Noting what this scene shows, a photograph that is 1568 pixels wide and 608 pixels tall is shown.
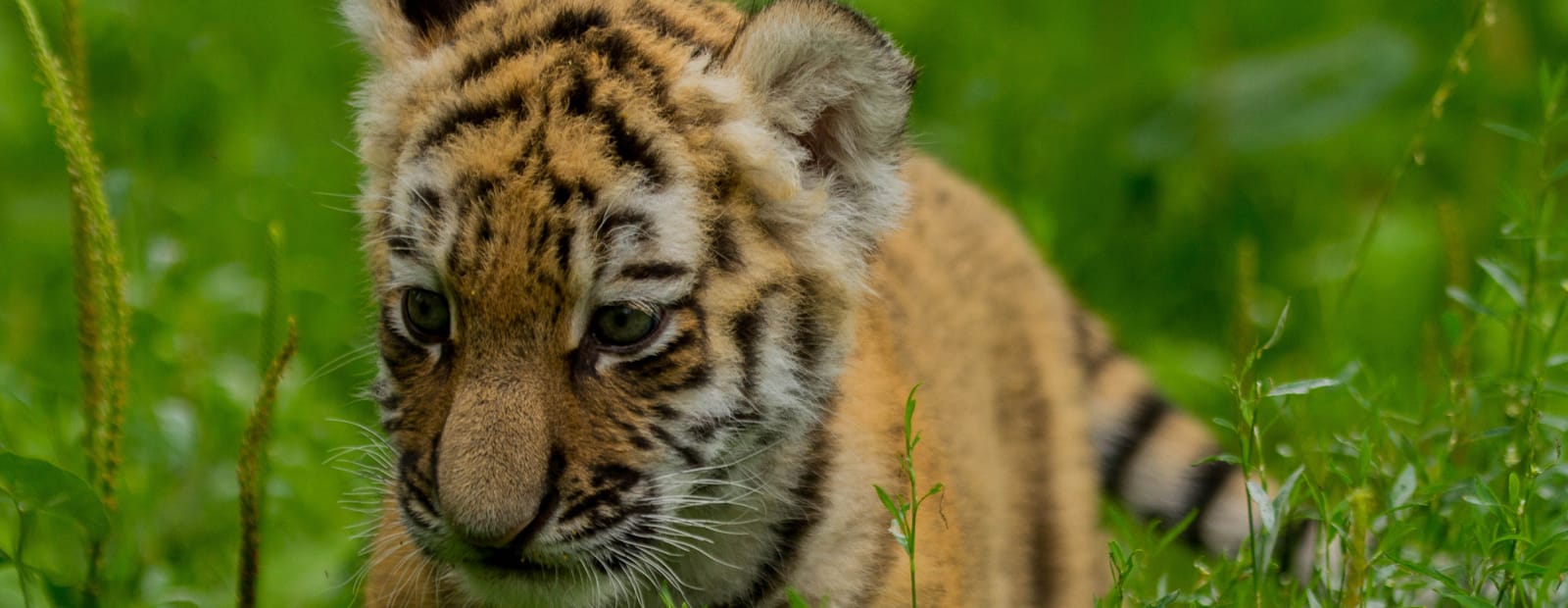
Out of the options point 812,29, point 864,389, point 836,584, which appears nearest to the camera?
point 812,29

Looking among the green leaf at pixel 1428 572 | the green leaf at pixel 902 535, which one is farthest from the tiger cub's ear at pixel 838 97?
the green leaf at pixel 1428 572

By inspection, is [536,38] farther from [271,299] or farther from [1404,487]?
[1404,487]

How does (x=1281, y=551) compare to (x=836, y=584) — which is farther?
(x=1281, y=551)

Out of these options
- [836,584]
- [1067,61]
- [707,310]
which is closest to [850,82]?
[707,310]

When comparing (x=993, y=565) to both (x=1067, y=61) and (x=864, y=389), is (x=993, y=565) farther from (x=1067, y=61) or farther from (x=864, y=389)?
(x=1067, y=61)

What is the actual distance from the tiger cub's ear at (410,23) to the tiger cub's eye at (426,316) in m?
0.68

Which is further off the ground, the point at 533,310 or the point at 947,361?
the point at 533,310

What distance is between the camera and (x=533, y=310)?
333 cm

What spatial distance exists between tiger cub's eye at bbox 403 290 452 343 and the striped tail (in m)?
3.01

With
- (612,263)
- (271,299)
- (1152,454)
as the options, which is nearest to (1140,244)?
(1152,454)

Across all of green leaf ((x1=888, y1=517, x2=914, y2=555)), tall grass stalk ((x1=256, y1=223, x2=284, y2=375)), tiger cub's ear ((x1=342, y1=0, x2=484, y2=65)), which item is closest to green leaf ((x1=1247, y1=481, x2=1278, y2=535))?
green leaf ((x1=888, y1=517, x2=914, y2=555))

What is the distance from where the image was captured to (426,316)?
3.53m

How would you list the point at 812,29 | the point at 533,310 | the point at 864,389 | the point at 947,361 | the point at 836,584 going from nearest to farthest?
the point at 533,310
the point at 812,29
the point at 836,584
the point at 864,389
the point at 947,361

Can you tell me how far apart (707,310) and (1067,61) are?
5.16m
